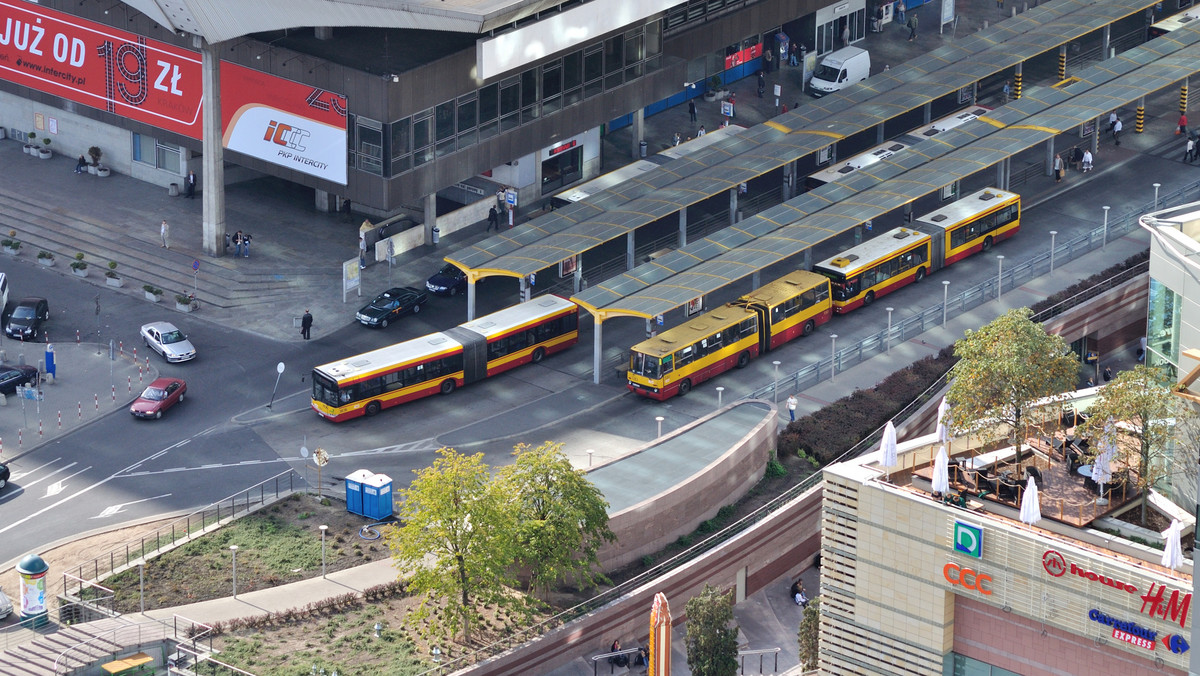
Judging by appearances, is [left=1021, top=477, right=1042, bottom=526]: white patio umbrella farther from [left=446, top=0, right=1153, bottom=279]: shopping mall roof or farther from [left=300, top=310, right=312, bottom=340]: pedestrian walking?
[left=300, top=310, right=312, bottom=340]: pedestrian walking

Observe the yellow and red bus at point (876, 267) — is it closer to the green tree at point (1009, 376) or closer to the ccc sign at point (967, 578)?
the green tree at point (1009, 376)

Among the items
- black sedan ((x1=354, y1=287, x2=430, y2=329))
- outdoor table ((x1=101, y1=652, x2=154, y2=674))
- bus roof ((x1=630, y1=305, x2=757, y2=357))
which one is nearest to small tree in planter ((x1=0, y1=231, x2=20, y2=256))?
black sedan ((x1=354, y1=287, x2=430, y2=329))

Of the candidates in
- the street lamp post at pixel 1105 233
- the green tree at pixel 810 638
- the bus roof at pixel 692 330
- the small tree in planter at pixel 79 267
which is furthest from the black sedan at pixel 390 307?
the street lamp post at pixel 1105 233

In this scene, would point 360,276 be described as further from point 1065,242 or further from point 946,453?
point 946,453

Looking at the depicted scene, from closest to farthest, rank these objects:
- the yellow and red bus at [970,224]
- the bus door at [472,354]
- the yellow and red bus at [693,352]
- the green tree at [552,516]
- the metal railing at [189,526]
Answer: the green tree at [552,516]
the metal railing at [189,526]
the yellow and red bus at [693,352]
the bus door at [472,354]
the yellow and red bus at [970,224]

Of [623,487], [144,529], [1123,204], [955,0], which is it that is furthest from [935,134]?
[144,529]

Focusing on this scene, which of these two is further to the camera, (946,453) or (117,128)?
(117,128)
